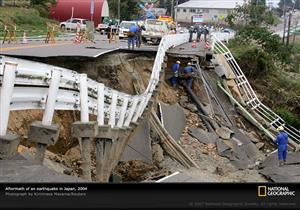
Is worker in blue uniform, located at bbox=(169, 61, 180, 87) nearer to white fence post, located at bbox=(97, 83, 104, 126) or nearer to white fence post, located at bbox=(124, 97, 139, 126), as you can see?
white fence post, located at bbox=(124, 97, 139, 126)

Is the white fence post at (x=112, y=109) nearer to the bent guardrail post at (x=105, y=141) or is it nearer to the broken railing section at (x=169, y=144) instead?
the bent guardrail post at (x=105, y=141)

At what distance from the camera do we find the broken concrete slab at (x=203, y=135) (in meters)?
18.1

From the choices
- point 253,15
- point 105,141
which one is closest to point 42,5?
point 253,15

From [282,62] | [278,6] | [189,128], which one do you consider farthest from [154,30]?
[278,6]

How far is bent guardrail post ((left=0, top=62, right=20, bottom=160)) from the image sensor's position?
5355 millimetres

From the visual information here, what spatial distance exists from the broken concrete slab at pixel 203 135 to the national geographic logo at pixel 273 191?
14926mm

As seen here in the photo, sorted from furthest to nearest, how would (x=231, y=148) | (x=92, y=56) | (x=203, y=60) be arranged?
(x=203, y=60) < (x=231, y=148) < (x=92, y=56)

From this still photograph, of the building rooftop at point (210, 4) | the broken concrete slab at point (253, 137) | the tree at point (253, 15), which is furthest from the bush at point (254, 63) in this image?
the building rooftop at point (210, 4)

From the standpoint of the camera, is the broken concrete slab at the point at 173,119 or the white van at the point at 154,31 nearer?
the broken concrete slab at the point at 173,119

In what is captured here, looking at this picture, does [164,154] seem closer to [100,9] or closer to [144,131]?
[144,131]

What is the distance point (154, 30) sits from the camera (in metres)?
31.2

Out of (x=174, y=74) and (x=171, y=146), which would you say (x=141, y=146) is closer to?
(x=171, y=146)

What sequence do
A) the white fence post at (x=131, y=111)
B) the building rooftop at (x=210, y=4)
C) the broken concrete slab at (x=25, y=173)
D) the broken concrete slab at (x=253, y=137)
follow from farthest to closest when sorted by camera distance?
the building rooftop at (x=210, y=4)
the broken concrete slab at (x=253, y=137)
the white fence post at (x=131, y=111)
the broken concrete slab at (x=25, y=173)

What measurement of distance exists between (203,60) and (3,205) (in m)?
22.4
